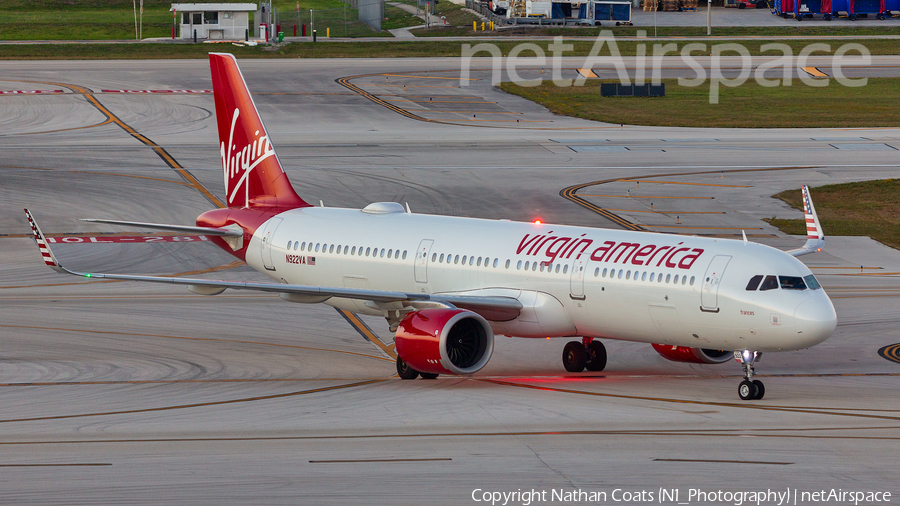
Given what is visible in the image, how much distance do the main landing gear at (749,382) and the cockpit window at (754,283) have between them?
1735 mm

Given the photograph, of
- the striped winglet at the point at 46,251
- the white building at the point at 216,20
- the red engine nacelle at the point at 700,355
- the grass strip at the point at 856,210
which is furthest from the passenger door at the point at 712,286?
the white building at the point at 216,20

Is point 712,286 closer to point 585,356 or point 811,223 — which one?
point 585,356

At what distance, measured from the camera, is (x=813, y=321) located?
87.4 ft

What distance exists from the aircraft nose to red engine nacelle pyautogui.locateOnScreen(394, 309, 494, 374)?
767cm

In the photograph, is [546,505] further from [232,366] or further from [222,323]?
[222,323]

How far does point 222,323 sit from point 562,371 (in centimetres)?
1226

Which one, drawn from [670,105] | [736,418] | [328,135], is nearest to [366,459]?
[736,418]

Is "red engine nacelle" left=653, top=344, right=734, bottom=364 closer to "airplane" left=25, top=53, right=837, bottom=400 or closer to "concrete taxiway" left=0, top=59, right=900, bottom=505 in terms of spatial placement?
"airplane" left=25, top=53, right=837, bottom=400

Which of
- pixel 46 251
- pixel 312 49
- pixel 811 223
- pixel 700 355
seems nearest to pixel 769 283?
pixel 700 355

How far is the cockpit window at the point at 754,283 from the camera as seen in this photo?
1071 inches

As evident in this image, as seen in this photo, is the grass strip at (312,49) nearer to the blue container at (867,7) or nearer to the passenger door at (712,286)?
the blue container at (867,7)

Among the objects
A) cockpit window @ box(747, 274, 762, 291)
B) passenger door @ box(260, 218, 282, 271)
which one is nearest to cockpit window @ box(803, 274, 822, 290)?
cockpit window @ box(747, 274, 762, 291)

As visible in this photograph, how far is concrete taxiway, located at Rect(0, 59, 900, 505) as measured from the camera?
21500 mm

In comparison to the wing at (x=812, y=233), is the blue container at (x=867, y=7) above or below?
above
